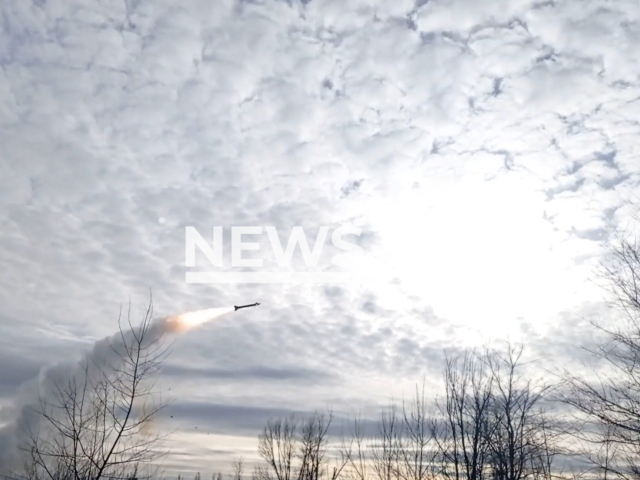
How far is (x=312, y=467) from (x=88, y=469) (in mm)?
22120

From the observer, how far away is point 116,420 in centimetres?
1092

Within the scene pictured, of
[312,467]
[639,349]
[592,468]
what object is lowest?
[312,467]

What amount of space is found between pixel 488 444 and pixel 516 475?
1818mm

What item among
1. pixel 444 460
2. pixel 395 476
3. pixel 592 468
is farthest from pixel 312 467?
pixel 592 468

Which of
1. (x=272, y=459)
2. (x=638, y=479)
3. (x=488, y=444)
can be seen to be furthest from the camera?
(x=272, y=459)

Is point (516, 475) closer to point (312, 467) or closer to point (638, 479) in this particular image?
point (638, 479)

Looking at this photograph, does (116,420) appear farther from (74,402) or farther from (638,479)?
(638,479)

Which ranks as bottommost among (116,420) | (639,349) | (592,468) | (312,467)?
(312,467)

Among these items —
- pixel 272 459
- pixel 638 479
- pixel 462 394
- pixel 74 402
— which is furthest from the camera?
pixel 272 459

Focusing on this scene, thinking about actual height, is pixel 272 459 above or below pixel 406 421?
below

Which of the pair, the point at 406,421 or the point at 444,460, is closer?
the point at 444,460

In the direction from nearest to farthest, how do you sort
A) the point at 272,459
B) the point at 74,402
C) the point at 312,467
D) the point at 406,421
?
the point at 74,402
the point at 406,421
the point at 312,467
the point at 272,459

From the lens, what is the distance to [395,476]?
72.7ft

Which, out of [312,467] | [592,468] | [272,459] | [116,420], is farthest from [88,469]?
[272,459]
